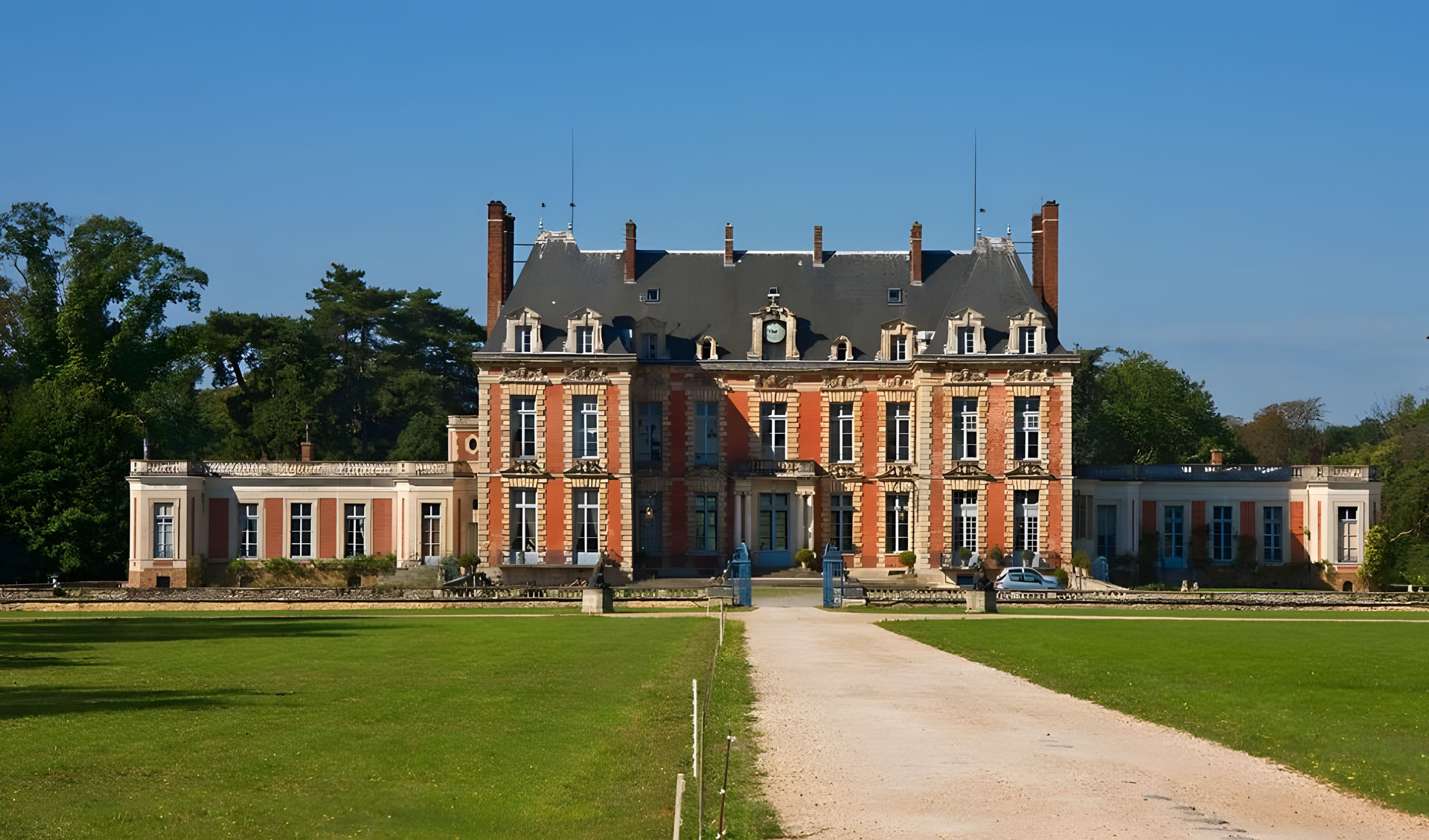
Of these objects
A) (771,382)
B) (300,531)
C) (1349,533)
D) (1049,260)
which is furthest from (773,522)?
(1349,533)

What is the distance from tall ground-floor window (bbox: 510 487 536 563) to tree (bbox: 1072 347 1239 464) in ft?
96.2

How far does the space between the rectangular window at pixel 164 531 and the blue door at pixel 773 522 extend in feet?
64.9

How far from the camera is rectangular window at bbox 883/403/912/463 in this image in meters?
52.8

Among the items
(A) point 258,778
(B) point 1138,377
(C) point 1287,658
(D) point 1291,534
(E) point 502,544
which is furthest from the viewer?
(B) point 1138,377

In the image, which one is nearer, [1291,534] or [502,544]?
[502,544]

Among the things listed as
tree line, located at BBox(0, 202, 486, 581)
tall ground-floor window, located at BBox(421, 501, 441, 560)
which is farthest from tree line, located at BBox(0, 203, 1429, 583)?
tall ground-floor window, located at BBox(421, 501, 441, 560)

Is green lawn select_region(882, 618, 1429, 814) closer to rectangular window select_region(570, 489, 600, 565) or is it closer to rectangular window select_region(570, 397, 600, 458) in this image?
rectangular window select_region(570, 489, 600, 565)

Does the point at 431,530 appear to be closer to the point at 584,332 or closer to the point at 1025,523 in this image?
the point at 584,332

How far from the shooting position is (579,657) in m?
23.8

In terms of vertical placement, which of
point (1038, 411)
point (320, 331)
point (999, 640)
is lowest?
point (999, 640)

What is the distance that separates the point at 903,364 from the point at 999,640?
25.0 m

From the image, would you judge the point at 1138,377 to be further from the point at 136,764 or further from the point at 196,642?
the point at 136,764

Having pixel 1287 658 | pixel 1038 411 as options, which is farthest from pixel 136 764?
pixel 1038 411

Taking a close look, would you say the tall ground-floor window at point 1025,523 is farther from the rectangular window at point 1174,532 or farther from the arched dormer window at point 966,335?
the rectangular window at point 1174,532
